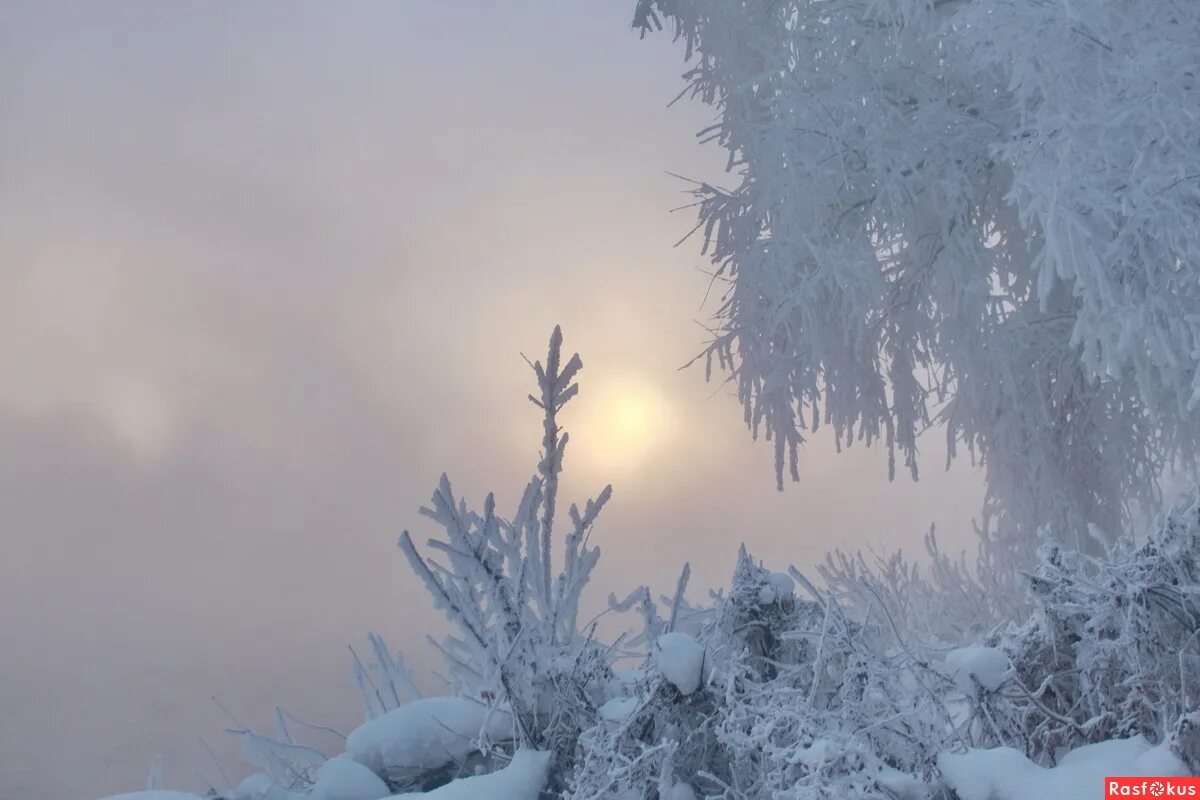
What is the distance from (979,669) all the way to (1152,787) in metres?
0.46

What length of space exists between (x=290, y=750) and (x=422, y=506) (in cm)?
82

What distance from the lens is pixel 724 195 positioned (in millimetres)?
9039

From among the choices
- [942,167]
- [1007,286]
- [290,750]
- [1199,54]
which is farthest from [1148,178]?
A: [290,750]

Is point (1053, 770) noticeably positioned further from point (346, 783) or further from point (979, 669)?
point (346, 783)

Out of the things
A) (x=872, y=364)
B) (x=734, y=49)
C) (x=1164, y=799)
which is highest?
(x=734, y=49)

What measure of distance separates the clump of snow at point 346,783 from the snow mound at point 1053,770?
141cm

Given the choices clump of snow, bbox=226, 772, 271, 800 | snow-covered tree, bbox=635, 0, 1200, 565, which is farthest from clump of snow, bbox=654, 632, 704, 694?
snow-covered tree, bbox=635, 0, 1200, 565

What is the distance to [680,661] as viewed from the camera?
2.39m

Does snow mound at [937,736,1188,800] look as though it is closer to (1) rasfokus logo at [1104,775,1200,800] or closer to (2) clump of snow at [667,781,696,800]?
(1) rasfokus logo at [1104,775,1200,800]

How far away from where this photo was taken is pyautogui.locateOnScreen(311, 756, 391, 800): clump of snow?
7.91 ft

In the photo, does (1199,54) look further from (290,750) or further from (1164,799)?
(290,750)

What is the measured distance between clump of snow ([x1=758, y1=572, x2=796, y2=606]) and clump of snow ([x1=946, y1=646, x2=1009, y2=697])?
557 millimetres

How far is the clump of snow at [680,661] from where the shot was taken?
2.38m

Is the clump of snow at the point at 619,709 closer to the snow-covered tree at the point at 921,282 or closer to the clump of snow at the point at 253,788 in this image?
the clump of snow at the point at 253,788
